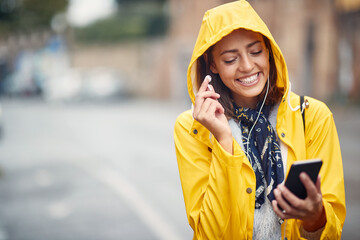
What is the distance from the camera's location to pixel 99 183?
7738 millimetres

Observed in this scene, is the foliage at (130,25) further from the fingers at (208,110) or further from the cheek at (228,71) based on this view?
the fingers at (208,110)

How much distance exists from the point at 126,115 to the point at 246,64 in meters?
16.9

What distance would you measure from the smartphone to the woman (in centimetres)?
3

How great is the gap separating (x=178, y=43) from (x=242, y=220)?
24.6 metres

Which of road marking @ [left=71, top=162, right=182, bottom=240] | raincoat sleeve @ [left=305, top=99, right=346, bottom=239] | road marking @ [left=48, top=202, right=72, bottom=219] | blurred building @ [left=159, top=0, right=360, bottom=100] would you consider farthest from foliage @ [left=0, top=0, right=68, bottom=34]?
raincoat sleeve @ [left=305, top=99, right=346, bottom=239]

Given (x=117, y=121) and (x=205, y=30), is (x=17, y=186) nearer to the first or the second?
(x=205, y=30)

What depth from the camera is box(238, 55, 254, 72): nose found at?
6.75ft

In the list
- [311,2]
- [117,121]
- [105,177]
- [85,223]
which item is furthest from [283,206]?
[311,2]

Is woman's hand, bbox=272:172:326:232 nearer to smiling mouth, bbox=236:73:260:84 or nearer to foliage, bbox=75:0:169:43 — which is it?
smiling mouth, bbox=236:73:260:84

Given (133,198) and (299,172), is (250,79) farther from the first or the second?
(133,198)

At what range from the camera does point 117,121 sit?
16672mm

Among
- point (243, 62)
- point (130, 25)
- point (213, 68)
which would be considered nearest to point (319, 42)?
point (213, 68)

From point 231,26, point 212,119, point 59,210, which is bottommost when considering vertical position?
point 59,210

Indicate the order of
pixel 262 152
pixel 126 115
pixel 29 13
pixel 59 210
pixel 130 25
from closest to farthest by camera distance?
pixel 262 152 < pixel 59 210 < pixel 126 115 < pixel 130 25 < pixel 29 13
